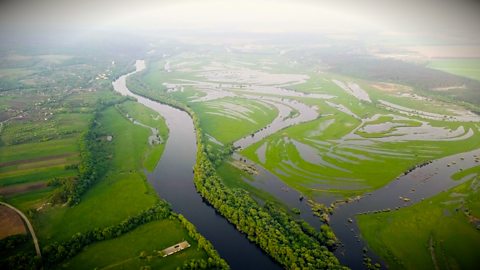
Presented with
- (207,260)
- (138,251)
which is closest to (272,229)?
(207,260)

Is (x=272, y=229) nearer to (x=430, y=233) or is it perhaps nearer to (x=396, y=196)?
(x=430, y=233)

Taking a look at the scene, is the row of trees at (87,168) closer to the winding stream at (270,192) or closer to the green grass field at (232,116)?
the winding stream at (270,192)

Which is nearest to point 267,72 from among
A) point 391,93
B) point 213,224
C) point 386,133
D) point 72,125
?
point 391,93

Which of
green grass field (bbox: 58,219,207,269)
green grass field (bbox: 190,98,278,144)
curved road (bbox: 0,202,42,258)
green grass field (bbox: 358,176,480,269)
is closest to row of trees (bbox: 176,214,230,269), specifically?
green grass field (bbox: 58,219,207,269)

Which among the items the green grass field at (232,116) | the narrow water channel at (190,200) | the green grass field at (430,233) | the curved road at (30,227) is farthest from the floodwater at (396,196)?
the curved road at (30,227)

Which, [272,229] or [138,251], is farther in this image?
[272,229]

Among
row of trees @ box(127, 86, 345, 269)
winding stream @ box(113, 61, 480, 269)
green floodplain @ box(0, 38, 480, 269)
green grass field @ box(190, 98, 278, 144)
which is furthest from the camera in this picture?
green grass field @ box(190, 98, 278, 144)

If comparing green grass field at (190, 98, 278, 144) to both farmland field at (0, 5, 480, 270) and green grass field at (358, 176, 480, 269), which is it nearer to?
farmland field at (0, 5, 480, 270)
